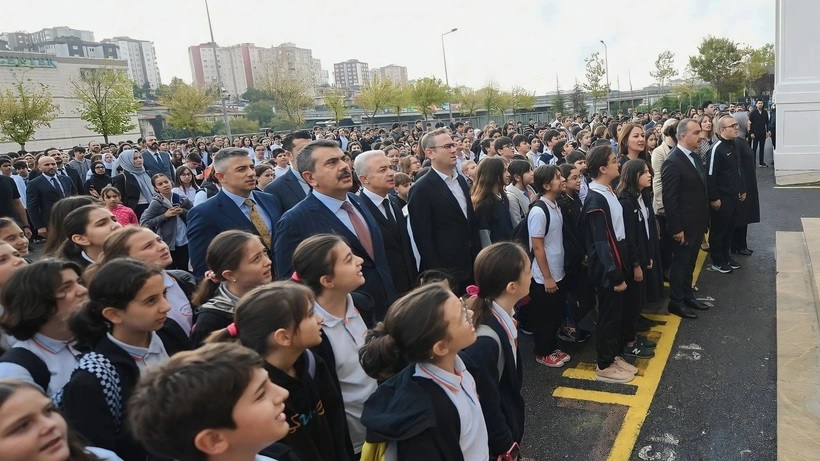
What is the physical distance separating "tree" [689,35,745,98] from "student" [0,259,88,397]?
50.0 metres

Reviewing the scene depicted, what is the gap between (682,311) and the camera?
17.6 ft

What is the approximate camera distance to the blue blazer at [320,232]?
11.6 ft

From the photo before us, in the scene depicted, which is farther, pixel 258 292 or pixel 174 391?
pixel 258 292

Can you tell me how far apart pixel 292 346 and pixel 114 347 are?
774 millimetres

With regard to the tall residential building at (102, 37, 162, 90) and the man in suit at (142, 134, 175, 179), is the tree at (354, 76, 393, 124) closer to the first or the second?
the man in suit at (142, 134, 175, 179)

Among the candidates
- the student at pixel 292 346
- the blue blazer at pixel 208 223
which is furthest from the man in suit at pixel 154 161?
the student at pixel 292 346

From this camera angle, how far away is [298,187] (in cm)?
548

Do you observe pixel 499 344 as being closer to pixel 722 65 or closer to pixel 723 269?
pixel 723 269

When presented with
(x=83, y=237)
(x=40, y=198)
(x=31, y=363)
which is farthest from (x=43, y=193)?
(x=31, y=363)

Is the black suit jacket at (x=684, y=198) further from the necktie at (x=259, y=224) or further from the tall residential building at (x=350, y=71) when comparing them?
the tall residential building at (x=350, y=71)

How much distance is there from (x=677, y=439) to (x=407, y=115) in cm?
6251

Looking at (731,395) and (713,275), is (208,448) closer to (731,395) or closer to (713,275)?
(731,395)

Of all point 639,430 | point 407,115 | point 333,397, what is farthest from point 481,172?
point 407,115

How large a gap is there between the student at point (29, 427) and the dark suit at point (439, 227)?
3.34 metres
